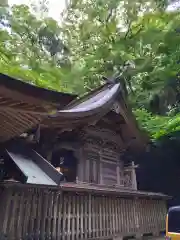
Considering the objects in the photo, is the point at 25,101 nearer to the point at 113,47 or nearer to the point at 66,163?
the point at 66,163

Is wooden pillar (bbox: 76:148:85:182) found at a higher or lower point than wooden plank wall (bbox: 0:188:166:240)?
higher

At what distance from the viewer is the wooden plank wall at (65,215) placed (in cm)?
659

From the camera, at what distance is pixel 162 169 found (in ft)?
61.9

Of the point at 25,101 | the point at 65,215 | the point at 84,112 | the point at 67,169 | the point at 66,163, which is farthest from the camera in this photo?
the point at 66,163

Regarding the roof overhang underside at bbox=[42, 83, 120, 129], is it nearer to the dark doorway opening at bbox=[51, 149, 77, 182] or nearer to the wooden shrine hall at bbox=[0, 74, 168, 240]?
the wooden shrine hall at bbox=[0, 74, 168, 240]

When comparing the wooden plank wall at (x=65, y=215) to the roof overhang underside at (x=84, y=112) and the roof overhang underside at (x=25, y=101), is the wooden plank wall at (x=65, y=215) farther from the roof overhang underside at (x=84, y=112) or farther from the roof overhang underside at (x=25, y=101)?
the roof overhang underside at (x=25, y=101)

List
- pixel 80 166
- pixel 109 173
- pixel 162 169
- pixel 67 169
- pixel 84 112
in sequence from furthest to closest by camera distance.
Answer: pixel 162 169 → pixel 109 173 → pixel 67 169 → pixel 80 166 → pixel 84 112

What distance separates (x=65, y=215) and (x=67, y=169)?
3925mm

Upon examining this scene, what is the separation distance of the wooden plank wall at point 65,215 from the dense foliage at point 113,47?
7142mm

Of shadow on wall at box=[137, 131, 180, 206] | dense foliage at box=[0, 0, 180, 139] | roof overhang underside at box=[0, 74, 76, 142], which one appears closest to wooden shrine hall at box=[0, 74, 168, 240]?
roof overhang underside at box=[0, 74, 76, 142]

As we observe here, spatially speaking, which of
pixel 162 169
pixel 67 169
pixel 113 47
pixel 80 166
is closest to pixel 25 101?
Answer: pixel 80 166

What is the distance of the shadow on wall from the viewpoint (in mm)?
17880

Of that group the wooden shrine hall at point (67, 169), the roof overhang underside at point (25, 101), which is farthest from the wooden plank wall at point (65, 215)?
the roof overhang underside at point (25, 101)

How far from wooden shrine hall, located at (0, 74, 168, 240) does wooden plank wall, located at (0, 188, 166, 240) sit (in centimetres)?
2
